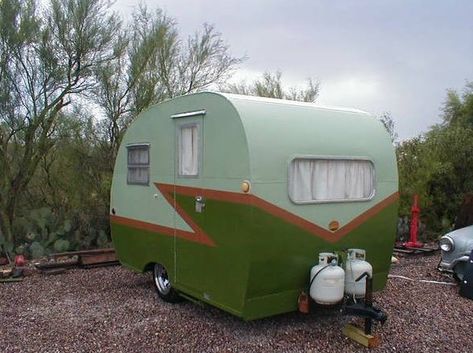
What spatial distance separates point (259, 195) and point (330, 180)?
951 millimetres

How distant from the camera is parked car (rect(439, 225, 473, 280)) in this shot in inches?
268

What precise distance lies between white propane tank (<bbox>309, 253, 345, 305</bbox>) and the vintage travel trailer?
166mm

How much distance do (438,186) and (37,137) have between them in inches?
352

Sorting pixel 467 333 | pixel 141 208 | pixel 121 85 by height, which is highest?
pixel 121 85

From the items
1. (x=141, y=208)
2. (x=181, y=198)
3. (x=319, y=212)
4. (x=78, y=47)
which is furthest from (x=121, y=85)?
(x=319, y=212)

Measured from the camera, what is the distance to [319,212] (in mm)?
4820

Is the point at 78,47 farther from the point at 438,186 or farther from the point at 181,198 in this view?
the point at 438,186

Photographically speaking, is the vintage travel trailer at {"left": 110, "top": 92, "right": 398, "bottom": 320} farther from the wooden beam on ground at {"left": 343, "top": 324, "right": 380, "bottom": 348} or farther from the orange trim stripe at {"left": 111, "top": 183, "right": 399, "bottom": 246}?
the wooden beam on ground at {"left": 343, "top": 324, "right": 380, "bottom": 348}

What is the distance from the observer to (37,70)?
9.59 metres

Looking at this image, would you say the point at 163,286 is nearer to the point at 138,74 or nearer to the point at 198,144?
the point at 198,144

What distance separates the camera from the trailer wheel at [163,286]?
19.1 ft

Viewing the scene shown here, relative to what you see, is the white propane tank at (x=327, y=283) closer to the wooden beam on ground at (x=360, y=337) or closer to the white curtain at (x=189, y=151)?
the wooden beam on ground at (x=360, y=337)

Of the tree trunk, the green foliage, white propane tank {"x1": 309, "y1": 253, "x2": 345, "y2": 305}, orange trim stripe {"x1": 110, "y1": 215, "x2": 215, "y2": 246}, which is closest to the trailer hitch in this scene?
white propane tank {"x1": 309, "y1": 253, "x2": 345, "y2": 305}

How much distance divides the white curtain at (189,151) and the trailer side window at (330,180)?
1.07 meters
